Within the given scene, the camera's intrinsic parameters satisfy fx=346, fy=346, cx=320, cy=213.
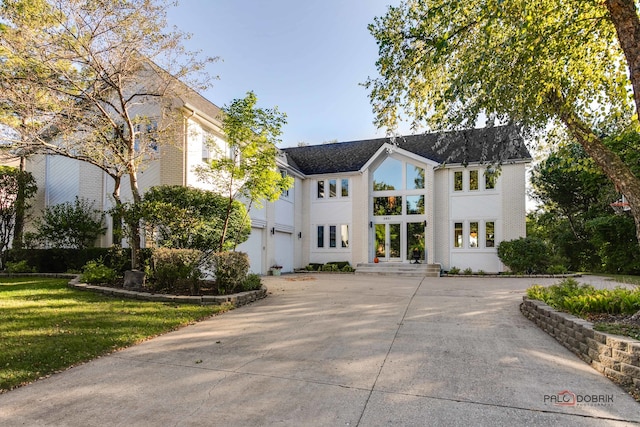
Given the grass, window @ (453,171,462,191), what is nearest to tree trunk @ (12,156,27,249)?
the grass

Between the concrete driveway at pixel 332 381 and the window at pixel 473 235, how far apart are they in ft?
39.6

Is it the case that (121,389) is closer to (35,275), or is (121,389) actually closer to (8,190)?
(35,275)

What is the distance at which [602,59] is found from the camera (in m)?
7.04

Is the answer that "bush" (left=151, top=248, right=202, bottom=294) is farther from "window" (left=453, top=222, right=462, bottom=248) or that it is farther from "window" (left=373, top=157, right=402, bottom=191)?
"window" (left=453, top=222, right=462, bottom=248)

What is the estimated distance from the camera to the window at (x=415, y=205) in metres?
19.2

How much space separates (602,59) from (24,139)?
14.2m

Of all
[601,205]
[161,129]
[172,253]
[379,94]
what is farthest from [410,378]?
[601,205]

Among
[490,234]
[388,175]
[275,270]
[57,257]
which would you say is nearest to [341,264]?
[275,270]

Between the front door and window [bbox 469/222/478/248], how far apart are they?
3.62m

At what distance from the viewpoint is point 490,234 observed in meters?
17.9

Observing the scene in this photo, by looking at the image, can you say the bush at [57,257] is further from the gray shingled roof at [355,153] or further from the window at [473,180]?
the window at [473,180]

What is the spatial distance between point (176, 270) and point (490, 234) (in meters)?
→ 15.4

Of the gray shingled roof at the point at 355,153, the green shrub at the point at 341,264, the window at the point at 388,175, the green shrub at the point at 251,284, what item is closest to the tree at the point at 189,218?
the green shrub at the point at 251,284

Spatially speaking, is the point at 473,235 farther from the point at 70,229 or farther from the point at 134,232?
the point at 70,229
